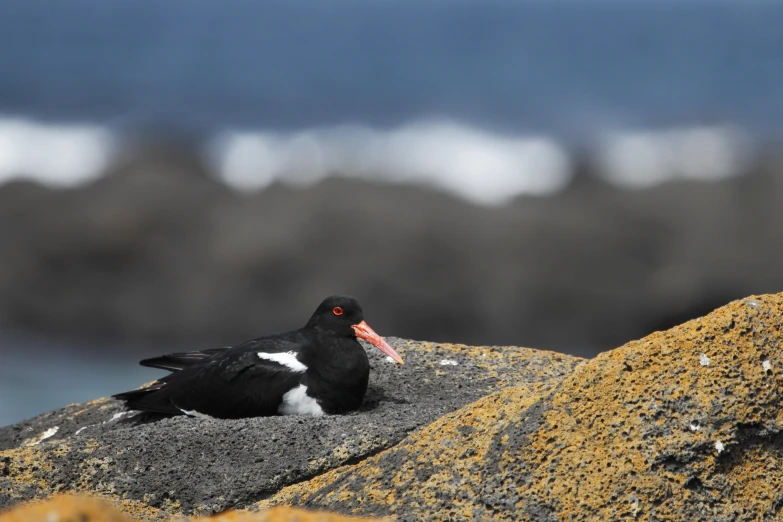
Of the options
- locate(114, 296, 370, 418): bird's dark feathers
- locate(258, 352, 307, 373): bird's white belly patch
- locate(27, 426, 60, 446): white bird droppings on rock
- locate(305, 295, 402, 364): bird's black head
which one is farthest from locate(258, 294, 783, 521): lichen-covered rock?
locate(27, 426, 60, 446): white bird droppings on rock

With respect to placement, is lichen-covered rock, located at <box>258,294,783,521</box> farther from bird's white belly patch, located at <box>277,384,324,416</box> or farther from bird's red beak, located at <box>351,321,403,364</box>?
bird's red beak, located at <box>351,321,403,364</box>

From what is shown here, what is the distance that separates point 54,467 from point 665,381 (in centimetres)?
234

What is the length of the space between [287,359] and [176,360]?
34.8 inches

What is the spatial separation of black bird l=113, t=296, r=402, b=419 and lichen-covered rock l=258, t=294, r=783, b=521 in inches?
63.0

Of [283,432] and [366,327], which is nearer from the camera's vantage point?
[283,432]

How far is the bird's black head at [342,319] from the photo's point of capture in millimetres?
5070

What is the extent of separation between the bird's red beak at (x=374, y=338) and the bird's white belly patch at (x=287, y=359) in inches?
16.6

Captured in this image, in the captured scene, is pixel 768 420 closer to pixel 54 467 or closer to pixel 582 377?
pixel 582 377

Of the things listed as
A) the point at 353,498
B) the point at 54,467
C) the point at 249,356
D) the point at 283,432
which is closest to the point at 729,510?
the point at 353,498

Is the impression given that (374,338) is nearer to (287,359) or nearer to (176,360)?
(287,359)

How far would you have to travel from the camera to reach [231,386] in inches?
187

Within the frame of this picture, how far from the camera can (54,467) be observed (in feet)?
11.4

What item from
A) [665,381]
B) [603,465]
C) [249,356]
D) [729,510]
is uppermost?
[249,356]

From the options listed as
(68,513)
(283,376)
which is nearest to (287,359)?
(283,376)
